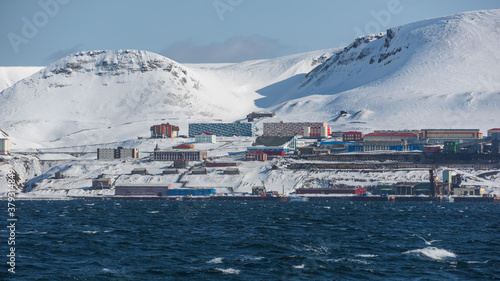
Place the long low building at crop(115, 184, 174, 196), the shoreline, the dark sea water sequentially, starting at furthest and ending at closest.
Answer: the long low building at crop(115, 184, 174, 196), the shoreline, the dark sea water

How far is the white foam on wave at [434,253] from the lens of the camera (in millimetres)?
64375

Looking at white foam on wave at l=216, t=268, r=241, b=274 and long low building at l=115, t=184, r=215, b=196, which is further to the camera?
long low building at l=115, t=184, r=215, b=196

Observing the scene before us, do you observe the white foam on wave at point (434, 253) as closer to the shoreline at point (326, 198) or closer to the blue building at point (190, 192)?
the shoreline at point (326, 198)

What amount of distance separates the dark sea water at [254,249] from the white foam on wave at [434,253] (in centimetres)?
9

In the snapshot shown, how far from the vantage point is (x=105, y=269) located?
59.0 metres

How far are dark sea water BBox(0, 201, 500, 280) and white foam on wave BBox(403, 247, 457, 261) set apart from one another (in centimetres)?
9

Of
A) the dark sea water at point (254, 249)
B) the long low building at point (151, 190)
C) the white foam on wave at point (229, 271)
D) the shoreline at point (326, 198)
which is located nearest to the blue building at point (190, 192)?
the long low building at point (151, 190)

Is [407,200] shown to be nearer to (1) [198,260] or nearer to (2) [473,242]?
(2) [473,242]

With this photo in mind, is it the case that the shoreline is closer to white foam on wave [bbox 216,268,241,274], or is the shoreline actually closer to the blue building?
the blue building

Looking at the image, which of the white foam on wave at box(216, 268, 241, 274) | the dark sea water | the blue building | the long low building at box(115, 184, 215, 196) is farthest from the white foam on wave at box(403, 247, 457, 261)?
the long low building at box(115, 184, 215, 196)

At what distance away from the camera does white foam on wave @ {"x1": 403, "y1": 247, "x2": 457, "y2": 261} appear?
211 feet

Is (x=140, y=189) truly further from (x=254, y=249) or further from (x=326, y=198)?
(x=254, y=249)

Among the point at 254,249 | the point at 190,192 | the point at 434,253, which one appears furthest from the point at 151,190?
the point at 434,253

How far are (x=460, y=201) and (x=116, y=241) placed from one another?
A: 4398 inches
